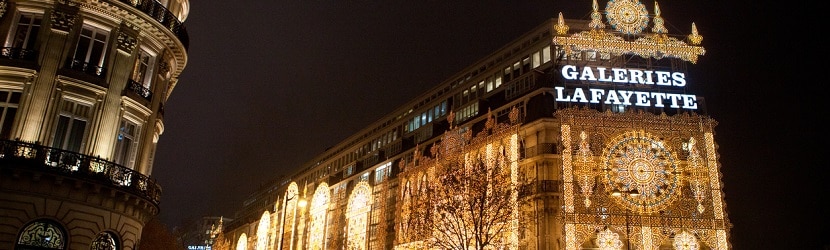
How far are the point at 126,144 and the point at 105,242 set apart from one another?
16.6 feet

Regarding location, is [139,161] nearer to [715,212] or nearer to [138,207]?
[138,207]

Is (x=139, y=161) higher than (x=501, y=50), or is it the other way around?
(x=501, y=50)

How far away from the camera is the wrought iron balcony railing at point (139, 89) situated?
1174 inches

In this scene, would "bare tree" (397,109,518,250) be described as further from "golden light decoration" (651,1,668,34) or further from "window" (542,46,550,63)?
"golden light decoration" (651,1,668,34)

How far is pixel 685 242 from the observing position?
44438 millimetres

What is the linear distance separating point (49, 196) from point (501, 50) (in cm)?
4640

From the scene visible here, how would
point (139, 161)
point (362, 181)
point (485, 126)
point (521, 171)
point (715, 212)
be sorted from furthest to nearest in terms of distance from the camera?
point (362, 181) → point (485, 126) → point (521, 171) → point (715, 212) → point (139, 161)

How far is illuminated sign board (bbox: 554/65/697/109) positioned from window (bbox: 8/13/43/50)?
3428cm

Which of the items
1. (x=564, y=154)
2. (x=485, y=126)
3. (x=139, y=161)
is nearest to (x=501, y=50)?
(x=485, y=126)

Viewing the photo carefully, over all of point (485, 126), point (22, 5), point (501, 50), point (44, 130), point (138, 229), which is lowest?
point (138, 229)

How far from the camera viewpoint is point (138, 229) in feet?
97.2

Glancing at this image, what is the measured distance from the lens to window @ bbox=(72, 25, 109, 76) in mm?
28328

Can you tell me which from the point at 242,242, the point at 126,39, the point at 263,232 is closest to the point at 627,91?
the point at 126,39

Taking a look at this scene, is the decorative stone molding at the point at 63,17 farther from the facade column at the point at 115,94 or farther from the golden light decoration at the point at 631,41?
the golden light decoration at the point at 631,41
